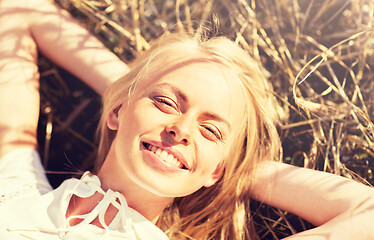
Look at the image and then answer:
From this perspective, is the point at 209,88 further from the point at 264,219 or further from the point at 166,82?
the point at 264,219

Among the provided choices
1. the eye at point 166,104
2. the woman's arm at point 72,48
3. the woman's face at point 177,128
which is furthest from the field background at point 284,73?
the eye at point 166,104

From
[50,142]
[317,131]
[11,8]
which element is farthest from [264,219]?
[11,8]

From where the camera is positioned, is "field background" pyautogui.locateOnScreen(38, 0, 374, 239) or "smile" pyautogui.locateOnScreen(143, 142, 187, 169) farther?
"field background" pyautogui.locateOnScreen(38, 0, 374, 239)

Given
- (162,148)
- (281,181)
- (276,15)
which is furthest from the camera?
(276,15)

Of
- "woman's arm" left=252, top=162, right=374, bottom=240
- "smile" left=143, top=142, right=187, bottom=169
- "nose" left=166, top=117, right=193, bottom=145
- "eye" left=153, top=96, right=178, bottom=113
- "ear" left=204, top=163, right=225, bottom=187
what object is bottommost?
"ear" left=204, top=163, right=225, bottom=187

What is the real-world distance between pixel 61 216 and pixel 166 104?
596 millimetres

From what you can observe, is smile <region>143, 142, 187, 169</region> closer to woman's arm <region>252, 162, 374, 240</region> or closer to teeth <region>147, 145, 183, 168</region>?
teeth <region>147, 145, 183, 168</region>

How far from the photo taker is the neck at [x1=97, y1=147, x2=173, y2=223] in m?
1.72

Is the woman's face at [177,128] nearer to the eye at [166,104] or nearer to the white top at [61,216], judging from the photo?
the eye at [166,104]

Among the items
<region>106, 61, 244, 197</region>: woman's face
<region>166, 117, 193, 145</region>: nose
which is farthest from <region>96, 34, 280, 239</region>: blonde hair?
<region>166, 117, 193, 145</region>: nose

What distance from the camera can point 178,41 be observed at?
1.97 metres

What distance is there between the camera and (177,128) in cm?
154

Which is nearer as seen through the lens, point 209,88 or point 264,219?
point 209,88

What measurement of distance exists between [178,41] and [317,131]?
0.83 meters
